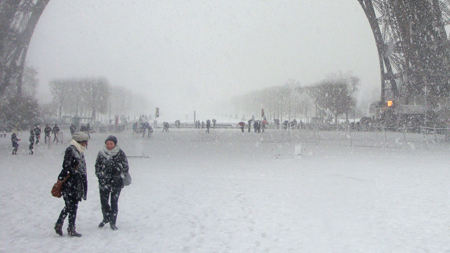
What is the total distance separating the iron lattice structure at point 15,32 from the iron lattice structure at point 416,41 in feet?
73.1

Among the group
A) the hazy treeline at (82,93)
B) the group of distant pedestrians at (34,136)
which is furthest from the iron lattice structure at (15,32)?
the hazy treeline at (82,93)

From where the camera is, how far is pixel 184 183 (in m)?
9.81

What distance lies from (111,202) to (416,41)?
27.1m

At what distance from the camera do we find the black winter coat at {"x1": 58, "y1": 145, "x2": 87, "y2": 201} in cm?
521

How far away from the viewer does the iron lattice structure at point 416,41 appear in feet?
85.7

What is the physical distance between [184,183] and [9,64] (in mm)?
17099

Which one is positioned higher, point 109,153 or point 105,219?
point 109,153

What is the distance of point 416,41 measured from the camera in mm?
27578

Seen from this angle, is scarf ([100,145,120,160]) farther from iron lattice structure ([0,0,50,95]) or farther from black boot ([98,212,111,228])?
iron lattice structure ([0,0,50,95])

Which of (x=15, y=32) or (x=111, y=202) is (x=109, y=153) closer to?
(x=111, y=202)

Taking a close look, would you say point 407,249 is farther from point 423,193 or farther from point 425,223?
point 423,193

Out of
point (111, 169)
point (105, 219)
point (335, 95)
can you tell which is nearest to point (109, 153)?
point (111, 169)

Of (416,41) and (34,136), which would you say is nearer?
(34,136)

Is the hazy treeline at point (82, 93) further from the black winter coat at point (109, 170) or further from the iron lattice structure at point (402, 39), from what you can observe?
the black winter coat at point (109, 170)
